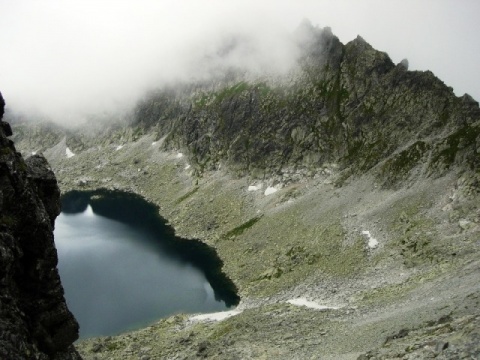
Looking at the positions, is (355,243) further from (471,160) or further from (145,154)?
(145,154)

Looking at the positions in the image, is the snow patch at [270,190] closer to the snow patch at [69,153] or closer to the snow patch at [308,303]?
the snow patch at [308,303]

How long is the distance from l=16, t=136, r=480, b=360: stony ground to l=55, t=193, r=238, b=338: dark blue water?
19.5ft

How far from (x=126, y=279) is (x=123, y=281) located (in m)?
→ 1.04

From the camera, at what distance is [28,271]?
25031mm

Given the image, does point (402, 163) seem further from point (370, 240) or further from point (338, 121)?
point (338, 121)

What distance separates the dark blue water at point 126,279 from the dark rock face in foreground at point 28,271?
3362cm

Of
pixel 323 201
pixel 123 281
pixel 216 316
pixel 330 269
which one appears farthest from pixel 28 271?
pixel 323 201

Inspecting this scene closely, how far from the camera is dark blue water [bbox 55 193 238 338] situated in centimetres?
6184

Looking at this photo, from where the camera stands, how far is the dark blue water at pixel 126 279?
61844 mm

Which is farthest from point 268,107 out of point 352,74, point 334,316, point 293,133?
point 334,316

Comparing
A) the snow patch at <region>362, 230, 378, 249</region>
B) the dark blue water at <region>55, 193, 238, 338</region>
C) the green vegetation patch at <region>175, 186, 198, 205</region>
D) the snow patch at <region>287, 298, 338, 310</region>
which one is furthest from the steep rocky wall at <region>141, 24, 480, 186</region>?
the snow patch at <region>287, 298, 338, 310</region>

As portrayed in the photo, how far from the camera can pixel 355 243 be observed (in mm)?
65000

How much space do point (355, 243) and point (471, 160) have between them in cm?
2262

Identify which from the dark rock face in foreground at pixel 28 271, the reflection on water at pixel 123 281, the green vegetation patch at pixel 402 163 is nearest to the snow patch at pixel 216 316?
the reflection on water at pixel 123 281
